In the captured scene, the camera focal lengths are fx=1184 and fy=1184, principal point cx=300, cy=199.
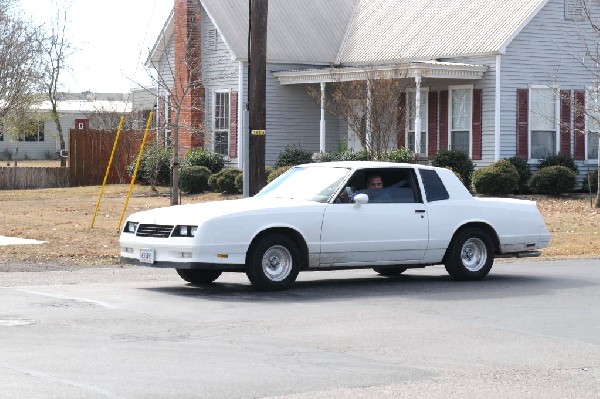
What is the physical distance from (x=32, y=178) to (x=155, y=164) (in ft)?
24.9

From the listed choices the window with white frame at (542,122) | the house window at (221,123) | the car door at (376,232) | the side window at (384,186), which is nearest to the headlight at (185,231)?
the car door at (376,232)

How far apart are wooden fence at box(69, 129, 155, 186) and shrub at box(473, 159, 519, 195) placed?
46.9 ft

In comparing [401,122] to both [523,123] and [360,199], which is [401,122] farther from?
[360,199]

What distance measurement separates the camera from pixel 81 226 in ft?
78.9

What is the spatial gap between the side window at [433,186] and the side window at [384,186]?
0.16m

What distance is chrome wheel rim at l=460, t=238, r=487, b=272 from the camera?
1584 centimetres

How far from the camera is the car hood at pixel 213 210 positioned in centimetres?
1399

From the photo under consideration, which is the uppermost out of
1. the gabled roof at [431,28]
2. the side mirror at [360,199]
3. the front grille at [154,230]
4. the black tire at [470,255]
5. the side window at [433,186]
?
the gabled roof at [431,28]

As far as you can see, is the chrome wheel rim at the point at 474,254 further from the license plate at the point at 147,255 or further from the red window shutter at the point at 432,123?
the red window shutter at the point at 432,123

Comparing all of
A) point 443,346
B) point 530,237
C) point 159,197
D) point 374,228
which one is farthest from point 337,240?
point 159,197

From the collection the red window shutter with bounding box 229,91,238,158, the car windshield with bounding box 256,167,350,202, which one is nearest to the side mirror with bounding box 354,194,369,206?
the car windshield with bounding box 256,167,350,202

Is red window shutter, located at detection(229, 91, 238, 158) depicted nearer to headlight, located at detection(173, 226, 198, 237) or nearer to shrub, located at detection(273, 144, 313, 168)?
shrub, located at detection(273, 144, 313, 168)

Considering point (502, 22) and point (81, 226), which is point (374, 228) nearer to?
point (81, 226)

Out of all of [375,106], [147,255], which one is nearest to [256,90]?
[147,255]
